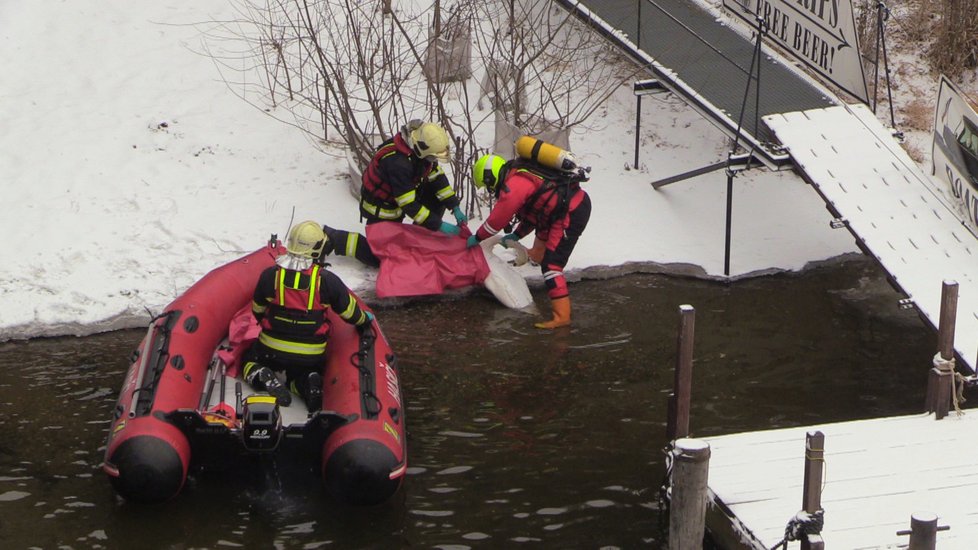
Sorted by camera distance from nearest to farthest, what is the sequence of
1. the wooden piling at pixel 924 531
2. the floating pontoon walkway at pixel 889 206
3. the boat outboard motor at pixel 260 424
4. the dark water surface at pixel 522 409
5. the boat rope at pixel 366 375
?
the wooden piling at pixel 924 531, the boat outboard motor at pixel 260 424, the dark water surface at pixel 522 409, the boat rope at pixel 366 375, the floating pontoon walkway at pixel 889 206

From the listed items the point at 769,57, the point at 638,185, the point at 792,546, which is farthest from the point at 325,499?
the point at 769,57

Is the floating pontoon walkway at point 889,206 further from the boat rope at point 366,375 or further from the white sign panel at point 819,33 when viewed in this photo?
the boat rope at point 366,375

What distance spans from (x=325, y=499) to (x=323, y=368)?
990mm

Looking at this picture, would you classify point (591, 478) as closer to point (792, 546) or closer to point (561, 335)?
point (792, 546)

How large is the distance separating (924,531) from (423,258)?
550cm

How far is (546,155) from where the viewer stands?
977cm

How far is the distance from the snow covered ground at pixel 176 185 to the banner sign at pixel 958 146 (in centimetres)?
160

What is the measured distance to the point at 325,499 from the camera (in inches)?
290

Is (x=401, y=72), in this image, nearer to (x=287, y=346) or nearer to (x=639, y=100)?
(x=639, y=100)

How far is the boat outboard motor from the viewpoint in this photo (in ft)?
22.8

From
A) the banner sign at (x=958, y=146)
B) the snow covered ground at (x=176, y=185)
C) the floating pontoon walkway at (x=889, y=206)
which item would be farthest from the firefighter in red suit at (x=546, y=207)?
the banner sign at (x=958, y=146)

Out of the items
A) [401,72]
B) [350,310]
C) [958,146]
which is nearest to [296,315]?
[350,310]

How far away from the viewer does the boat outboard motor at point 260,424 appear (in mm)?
6938

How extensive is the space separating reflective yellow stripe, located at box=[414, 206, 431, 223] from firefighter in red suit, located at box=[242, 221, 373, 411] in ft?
7.58
